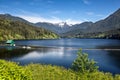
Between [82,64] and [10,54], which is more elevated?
[82,64]

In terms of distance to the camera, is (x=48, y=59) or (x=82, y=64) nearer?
(x=82, y=64)

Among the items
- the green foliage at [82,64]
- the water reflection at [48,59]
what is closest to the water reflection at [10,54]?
the water reflection at [48,59]

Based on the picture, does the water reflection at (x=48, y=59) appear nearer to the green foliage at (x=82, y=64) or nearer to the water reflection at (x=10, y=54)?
the water reflection at (x=10, y=54)

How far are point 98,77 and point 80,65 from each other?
1249cm

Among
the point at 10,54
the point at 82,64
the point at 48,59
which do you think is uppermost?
the point at 82,64

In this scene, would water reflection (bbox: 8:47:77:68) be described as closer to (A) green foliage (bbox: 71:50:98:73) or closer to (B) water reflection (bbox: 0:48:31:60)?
(B) water reflection (bbox: 0:48:31:60)

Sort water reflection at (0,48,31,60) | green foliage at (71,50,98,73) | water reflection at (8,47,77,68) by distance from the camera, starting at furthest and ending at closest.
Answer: water reflection at (0,48,31,60) < water reflection at (8,47,77,68) < green foliage at (71,50,98,73)

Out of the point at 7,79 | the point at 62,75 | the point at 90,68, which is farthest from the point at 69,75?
the point at 7,79

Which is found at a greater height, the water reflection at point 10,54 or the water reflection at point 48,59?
the water reflection at point 10,54

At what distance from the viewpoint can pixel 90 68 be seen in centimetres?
5719

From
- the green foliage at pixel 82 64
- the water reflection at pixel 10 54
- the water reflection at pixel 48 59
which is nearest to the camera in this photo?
the green foliage at pixel 82 64

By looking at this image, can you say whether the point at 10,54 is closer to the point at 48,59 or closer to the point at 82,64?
the point at 48,59

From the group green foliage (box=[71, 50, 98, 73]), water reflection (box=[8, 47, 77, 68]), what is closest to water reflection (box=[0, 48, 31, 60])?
water reflection (box=[8, 47, 77, 68])

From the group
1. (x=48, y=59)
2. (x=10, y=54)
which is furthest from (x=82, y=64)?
(x=10, y=54)
